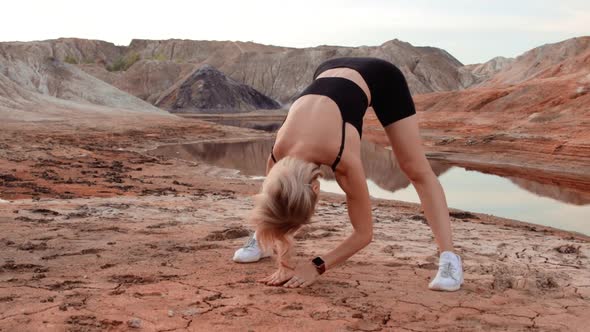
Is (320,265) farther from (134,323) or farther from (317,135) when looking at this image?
(134,323)

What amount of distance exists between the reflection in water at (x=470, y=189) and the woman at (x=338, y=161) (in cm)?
698

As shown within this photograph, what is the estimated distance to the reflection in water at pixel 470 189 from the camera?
11.5 metres

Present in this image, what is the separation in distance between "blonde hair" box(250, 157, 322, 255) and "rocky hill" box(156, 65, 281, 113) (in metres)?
67.8

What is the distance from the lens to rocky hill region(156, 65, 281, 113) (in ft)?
238

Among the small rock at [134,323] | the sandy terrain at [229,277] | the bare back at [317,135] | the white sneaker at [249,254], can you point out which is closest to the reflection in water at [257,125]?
the sandy terrain at [229,277]

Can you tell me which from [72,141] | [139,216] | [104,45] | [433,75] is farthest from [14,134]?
[104,45]

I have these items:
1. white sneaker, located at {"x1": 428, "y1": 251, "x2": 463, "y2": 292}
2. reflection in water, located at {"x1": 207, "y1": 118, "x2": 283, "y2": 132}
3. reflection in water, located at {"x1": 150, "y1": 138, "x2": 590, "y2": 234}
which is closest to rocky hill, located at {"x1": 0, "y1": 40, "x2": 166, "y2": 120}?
reflection in water, located at {"x1": 207, "y1": 118, "x2": 283, "y2": 132}

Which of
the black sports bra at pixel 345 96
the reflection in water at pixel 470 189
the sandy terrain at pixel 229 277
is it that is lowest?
the reflection in water at pixel 470 189

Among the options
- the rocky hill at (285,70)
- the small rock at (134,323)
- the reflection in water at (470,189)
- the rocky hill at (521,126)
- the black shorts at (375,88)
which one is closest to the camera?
the small rock at (134,323)

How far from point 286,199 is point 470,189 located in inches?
487

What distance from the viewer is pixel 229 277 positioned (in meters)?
3.98

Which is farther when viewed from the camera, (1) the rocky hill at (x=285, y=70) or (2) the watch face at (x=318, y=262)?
(1) the rocky hill at (x=285, y=70)

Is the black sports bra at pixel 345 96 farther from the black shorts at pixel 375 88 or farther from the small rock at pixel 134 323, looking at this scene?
the small rock at pixel 134 323

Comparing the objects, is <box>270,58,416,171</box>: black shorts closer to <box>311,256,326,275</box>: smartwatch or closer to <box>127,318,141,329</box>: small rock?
<box>311,256,326,275</box>: smartwatch
